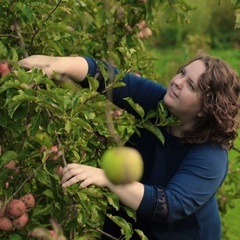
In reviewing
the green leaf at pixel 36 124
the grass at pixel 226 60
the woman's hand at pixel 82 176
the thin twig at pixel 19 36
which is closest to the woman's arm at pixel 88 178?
the woman's hand at pixel 82 176

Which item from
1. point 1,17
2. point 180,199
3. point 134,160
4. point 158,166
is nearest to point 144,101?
point 158,166

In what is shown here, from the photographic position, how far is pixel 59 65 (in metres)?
1.84

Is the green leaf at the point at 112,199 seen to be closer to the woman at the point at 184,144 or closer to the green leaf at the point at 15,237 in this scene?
the woman at the point at 184,144

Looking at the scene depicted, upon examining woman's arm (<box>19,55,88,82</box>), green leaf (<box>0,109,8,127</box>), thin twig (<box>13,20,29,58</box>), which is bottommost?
green leaf (<box>0,109,8,127</box>)

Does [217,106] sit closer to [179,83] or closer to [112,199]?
[179,83]

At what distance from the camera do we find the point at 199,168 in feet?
6.05

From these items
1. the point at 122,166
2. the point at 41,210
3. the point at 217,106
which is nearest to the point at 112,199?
the point at 41,210

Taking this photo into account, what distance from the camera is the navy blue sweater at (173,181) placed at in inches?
69.5

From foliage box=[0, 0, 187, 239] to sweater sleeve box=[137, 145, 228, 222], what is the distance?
0.27ft

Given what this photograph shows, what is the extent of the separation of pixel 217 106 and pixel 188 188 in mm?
295

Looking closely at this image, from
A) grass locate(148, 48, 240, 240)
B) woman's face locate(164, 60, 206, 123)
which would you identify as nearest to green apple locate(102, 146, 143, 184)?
woman's face locate(164, 60, 206, 123)

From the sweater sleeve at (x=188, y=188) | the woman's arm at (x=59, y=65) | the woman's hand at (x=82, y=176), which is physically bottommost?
the sweater sleeve at (x=188, y=188)

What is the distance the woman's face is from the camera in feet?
6.18

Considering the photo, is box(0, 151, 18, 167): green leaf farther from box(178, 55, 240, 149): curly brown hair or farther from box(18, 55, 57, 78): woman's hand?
box(178, 55, 240, 149): curly brown hair
